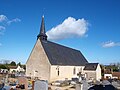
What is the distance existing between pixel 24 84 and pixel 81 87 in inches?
289

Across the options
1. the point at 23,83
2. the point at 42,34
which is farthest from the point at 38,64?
the point at 23,83

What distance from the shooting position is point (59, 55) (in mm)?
36000

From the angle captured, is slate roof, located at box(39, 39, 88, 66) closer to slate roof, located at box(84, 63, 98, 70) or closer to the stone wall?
the stone wall

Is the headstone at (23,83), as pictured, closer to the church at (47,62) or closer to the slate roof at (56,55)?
the church at (47,62)

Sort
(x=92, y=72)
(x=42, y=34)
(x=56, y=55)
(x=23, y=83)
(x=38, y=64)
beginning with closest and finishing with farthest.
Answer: (x=23, y=83)
(x=38, y=64)
(x=56, y=55)
(x=42, y=34)
(x=92, y=72)

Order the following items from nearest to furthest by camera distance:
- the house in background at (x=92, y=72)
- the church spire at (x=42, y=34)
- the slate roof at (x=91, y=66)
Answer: the church spire at (x=42, y=34)
the house in background at (x=92, y=72)
the slate roof at (x=91, y=66)

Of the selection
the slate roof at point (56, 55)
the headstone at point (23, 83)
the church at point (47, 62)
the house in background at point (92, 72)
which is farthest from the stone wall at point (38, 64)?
the house in background at point (92, 72)

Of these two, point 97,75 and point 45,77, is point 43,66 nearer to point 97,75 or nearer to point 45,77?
point 45,77

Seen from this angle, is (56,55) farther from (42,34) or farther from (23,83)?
(23,83)

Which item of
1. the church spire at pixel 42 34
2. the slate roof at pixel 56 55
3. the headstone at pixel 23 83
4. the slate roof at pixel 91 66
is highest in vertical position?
Answer: the church spire at pixel 42 34

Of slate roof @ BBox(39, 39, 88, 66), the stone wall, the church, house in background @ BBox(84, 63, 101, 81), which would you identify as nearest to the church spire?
the church

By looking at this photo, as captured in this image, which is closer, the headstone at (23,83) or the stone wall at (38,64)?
the headstone at (23,83)

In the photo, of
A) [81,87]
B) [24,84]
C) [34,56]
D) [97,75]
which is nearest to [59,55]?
[34,56]

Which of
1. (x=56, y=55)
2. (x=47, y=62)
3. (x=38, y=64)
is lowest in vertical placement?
(x=38, y=64)
